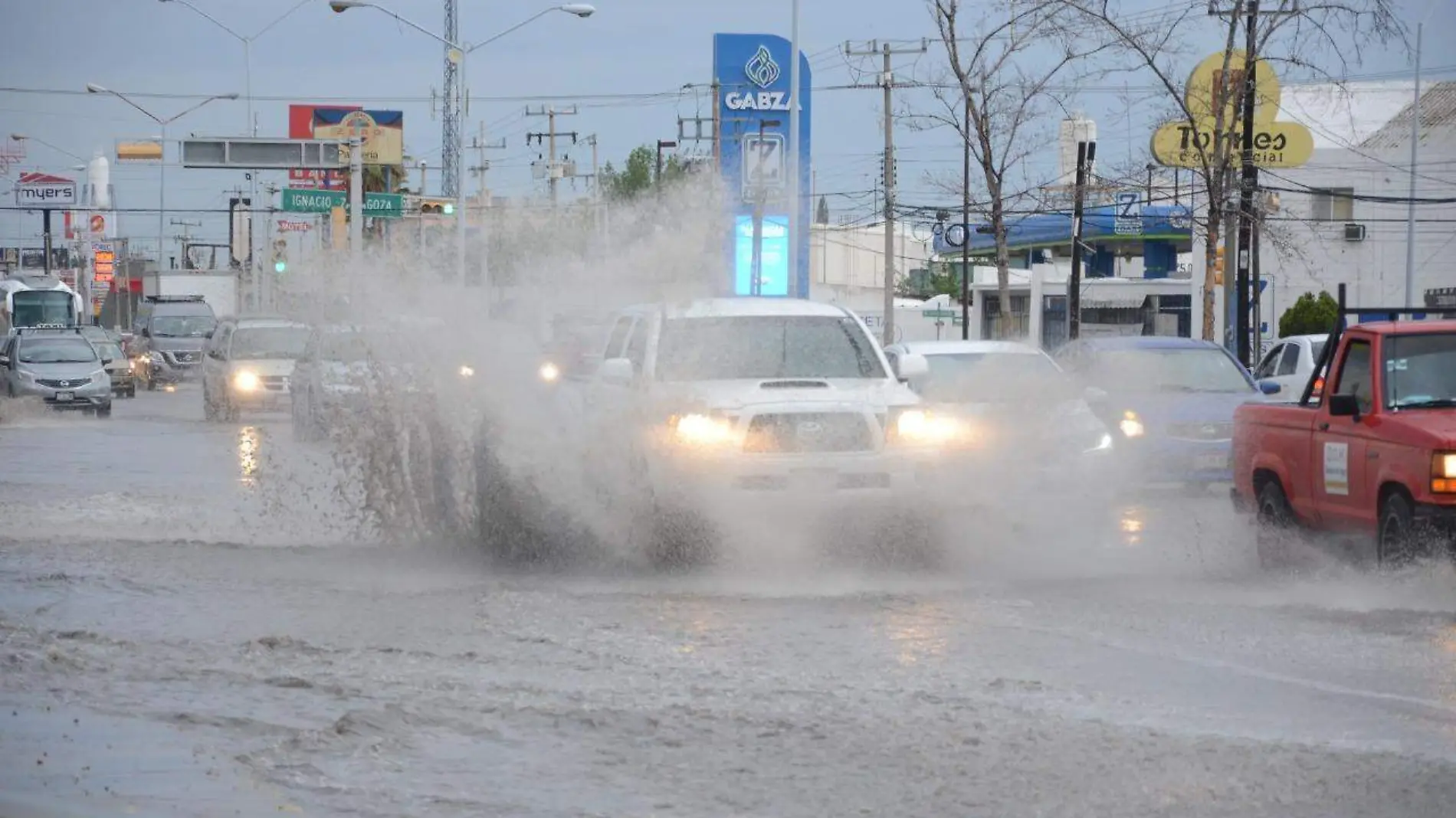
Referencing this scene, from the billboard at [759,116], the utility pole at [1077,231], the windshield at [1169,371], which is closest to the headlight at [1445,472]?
the windshield at [1169,371]

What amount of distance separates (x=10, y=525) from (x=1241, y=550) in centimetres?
981

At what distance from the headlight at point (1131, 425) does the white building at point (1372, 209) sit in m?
37.6

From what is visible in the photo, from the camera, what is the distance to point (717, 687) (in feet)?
27.6

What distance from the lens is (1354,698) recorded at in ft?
26.8

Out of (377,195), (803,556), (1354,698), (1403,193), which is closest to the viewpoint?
(1354,698)

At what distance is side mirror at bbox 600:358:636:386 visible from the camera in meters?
12.5

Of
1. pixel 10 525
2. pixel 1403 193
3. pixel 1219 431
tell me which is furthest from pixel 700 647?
pixel 1403 193

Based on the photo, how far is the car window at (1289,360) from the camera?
2400 centimetres

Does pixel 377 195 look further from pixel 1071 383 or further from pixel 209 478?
pixel 1071 383

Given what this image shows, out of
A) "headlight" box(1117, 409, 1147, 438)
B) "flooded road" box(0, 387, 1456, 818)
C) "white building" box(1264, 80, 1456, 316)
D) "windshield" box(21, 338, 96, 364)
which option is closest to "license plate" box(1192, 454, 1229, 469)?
"headlight" box(1117, 409, 1147, 438)

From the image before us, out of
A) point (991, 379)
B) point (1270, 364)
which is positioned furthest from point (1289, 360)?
point (991, 379)

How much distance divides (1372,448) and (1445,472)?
0.81m

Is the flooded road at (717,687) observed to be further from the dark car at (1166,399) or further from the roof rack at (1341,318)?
the dark car at (1166,399)

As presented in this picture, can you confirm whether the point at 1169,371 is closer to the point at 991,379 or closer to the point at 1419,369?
the point at 991,379
